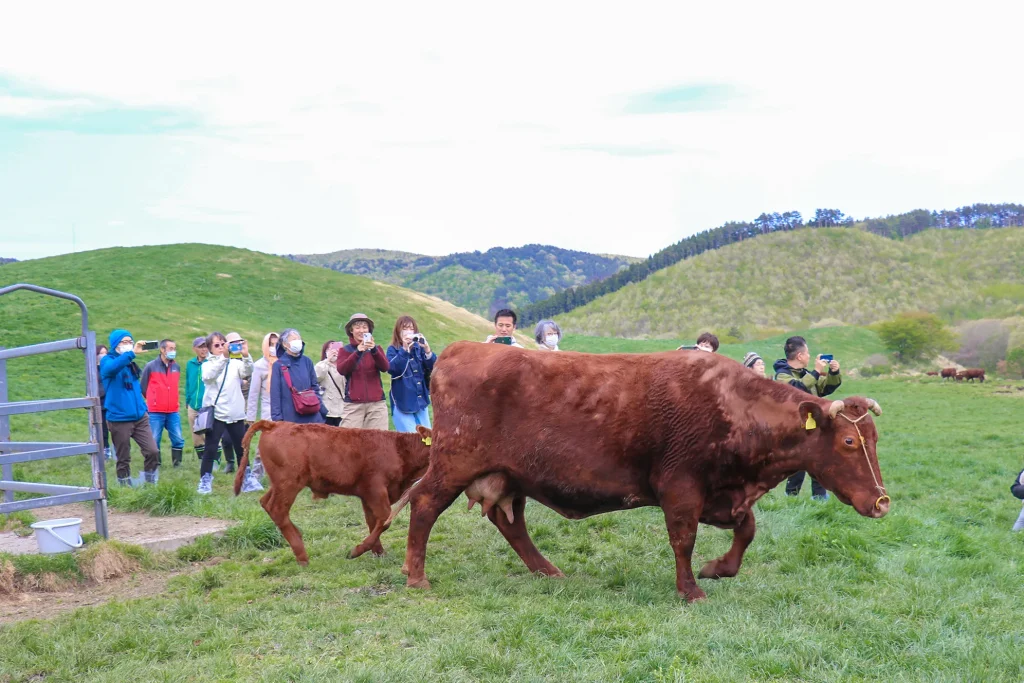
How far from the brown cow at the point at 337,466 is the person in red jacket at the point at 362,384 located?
77.3 inches

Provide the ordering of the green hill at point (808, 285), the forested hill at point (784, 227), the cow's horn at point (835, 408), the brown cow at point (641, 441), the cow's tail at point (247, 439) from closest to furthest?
the cow's horn at point (835, 408) → the brown cow at point (641, 441) → the cow's tail at point (247, 439) → the green hill at point (808, 285) → the forested hill at point (784, 227)

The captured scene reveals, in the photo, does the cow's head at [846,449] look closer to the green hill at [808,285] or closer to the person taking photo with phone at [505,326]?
the person taking photo with phone at [505,326]

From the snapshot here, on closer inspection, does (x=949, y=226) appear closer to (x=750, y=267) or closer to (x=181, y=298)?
(x=750, y=267)

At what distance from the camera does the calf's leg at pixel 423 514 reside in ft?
22.2

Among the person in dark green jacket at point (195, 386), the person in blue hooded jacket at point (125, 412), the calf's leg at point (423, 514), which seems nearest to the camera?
the calf's leg at point (423, 514)

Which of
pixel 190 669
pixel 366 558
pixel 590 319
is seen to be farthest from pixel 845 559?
pixel 590 319

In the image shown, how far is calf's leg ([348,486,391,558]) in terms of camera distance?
299 inches

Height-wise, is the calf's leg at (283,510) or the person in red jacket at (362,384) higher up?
the person in red jacket at (362,384)

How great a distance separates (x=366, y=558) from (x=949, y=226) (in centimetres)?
16657

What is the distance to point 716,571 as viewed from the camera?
21.9 feet

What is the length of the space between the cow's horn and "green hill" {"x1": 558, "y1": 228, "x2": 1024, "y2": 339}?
302 feet

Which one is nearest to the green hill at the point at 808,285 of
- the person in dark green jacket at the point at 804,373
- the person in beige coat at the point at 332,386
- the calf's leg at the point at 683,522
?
the person in dark green jacket at the point at 804,373

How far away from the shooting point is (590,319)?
116 m

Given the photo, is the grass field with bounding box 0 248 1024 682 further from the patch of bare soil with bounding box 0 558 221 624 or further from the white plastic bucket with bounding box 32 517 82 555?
the white plastic bucket with bounding box 32 517 82 555
